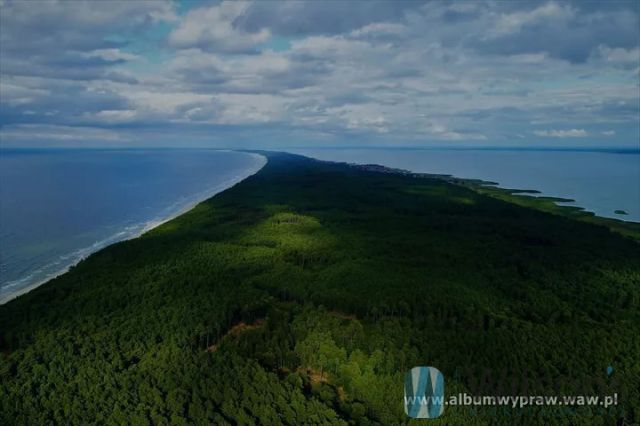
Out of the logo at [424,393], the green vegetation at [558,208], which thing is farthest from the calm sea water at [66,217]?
the green vegetation at [558,208]

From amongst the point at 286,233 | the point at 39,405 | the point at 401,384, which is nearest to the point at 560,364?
the point at 401,384

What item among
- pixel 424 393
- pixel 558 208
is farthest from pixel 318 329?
pixel 558 208

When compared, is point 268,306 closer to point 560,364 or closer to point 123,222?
point 560,364

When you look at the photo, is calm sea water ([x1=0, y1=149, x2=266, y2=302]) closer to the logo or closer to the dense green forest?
the dense green forest

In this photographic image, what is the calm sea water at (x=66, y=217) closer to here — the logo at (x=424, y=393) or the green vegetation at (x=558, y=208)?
the logo at (x=424, y=393)

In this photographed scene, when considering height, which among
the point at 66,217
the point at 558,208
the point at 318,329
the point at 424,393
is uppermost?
the point at 558,208

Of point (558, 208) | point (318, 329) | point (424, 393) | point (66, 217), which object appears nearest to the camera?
point (424, 393)

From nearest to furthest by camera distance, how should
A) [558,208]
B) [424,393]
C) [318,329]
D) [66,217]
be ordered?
[424,393] → [318,329] → [66,217] → [558,208]

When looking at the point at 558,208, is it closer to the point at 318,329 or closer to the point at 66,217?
the point at 318,329
